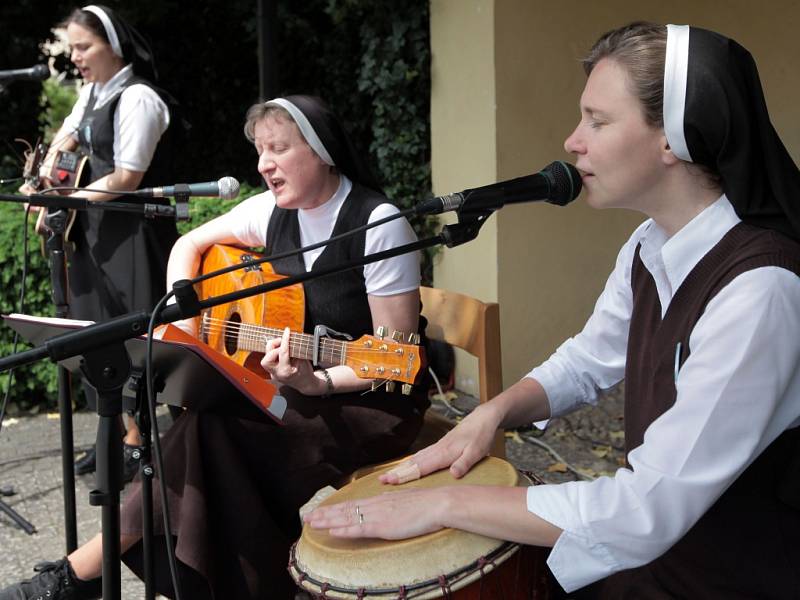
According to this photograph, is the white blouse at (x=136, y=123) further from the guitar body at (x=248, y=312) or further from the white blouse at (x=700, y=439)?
the white blouse at (x=700, y=439)

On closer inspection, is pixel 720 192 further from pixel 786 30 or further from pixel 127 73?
pixel 786 30

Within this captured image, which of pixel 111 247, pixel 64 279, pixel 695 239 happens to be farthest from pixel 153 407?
pixel 111 247

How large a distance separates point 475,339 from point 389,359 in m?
0.49

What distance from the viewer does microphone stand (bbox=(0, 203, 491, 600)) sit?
1715 mm

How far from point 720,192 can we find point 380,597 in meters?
1.02

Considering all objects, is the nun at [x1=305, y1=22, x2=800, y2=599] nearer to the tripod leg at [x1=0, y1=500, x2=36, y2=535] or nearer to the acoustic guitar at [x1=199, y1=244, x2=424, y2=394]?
the acoustic guitar at [x1=199, y1=244, x2=424, y2=394]

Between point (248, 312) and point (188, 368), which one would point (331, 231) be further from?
point (188, 368)

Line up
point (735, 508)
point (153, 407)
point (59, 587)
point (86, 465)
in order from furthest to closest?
point (86, 465), point (59, 587), point (153, 407), point (735, 508)

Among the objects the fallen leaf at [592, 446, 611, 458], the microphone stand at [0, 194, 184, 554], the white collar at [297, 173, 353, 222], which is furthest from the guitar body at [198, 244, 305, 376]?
the fallen leaf at [592, 446, 611, 458]

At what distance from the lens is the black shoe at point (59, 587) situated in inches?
100

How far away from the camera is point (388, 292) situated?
2779 millimetres

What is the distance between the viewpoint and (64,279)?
12.0 ft

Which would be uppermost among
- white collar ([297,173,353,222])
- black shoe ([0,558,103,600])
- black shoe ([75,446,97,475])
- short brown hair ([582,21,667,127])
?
short brown hair ([582,21,667,127])

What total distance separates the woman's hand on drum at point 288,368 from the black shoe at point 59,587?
783mm
